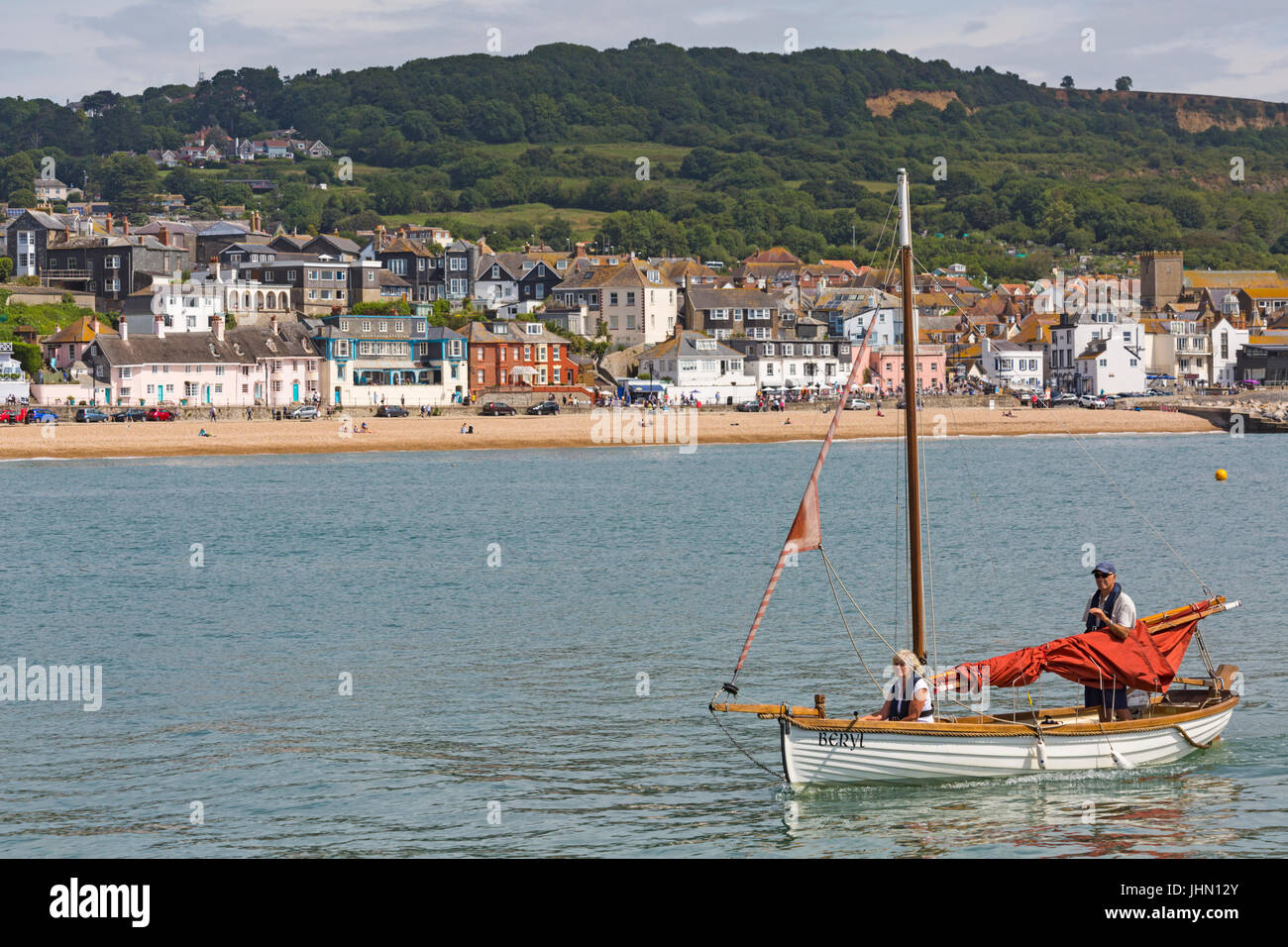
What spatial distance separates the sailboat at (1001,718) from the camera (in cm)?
1759

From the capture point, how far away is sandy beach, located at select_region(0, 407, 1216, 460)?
293 feet

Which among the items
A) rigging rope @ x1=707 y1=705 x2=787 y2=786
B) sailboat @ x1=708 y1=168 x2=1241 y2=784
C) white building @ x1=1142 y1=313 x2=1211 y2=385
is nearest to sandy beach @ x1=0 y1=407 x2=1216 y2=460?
white building @ x1=1142 y1=313 x2=1211 y2=385

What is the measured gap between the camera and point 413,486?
236 ft

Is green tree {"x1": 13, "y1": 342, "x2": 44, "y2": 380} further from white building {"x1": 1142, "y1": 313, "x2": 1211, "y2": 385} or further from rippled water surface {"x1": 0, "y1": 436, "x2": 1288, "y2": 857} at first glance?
white building {"x1": 1142, "y1": 313, "x2": 1211, "y2": 385}

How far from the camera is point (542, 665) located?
27.2 metres

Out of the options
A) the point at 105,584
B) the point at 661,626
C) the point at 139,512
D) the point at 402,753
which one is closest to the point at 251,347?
the point at 139,512

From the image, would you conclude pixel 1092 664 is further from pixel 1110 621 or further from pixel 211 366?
pixel 211 366

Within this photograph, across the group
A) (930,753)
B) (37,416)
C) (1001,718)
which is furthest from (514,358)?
(930,753)

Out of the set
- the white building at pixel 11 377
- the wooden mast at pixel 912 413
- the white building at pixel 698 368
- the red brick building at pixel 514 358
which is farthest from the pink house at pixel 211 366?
the wooden mast at pixel 912 413

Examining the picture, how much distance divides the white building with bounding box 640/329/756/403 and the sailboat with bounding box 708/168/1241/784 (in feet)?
350

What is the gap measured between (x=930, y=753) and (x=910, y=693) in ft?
2.44

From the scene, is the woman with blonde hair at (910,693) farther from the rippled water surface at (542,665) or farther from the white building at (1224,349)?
the white building at (1224,349)

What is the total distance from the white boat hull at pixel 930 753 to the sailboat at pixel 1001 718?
0.01 m
